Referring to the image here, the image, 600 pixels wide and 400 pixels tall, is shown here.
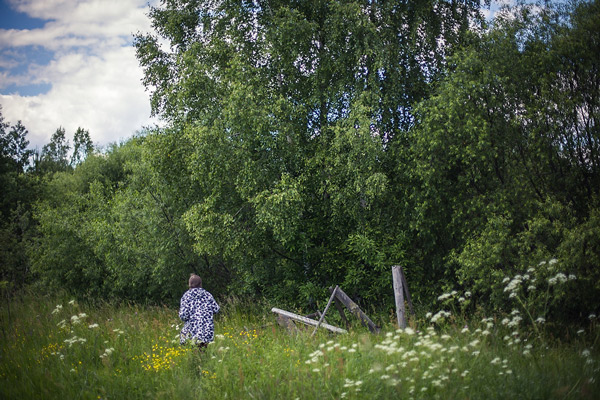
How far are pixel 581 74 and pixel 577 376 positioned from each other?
7421 mm

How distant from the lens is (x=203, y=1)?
49.7ft

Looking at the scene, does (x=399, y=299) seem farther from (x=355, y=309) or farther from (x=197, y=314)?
(x=197, y=314)

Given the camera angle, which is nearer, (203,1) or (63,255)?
(203,1)

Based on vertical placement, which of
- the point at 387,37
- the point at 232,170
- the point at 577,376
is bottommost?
the point at 577,376

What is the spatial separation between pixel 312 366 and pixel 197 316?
257 centimetres

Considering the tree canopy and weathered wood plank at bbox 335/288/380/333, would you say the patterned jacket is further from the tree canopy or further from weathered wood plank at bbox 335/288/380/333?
the tree canopy

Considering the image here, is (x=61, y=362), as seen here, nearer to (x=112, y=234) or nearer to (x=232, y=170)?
(x=232, y=170)

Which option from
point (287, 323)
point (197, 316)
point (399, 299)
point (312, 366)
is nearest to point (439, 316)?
point (312, 366)

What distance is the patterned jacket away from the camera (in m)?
7.30

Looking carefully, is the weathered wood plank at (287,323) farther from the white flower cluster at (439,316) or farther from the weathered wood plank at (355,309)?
the white flower cluster at (439,316)

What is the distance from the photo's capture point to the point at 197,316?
736 cm

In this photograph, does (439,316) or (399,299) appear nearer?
(439,316)

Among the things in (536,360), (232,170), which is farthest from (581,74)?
(232,170)

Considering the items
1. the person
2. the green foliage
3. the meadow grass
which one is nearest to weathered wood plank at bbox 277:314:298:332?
the meadow grass
